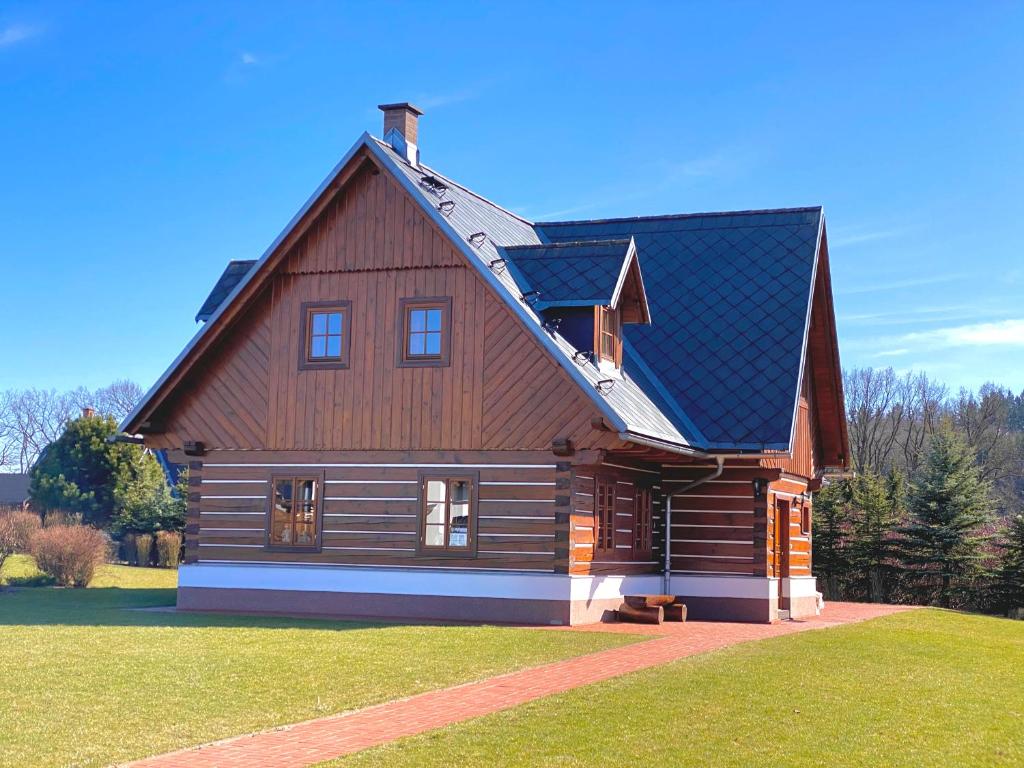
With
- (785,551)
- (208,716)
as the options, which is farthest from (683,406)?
(208,716)

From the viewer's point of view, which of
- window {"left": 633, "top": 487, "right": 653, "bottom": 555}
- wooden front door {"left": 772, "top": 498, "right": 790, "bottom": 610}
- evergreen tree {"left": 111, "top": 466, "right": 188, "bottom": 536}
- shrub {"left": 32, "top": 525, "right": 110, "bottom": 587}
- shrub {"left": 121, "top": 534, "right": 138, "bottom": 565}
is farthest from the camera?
shrub {"left": 121, "top": 534, "right": 138, "bottom": 565}

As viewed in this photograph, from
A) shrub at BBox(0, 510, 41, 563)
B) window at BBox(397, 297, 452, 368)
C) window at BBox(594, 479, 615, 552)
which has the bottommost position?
shrub at BBox(0, 510, 41, 563)

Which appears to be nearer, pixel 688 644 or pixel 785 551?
pixel 688 644

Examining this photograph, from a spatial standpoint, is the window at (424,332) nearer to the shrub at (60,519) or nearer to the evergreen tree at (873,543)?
the evergreen tree at (873,543)

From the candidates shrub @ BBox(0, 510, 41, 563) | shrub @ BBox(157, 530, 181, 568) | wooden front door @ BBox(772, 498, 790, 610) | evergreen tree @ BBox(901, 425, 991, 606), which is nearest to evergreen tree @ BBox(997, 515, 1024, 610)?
evergreen tree @ BBox(901, 425, 991, 606)

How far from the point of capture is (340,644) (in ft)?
52.0

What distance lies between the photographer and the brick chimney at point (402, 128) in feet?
78.8

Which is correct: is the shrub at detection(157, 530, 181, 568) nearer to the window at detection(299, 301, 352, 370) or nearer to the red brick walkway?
the window at detection(299, 301, 352, 370)

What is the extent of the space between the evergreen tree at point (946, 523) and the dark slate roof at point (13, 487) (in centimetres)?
5005

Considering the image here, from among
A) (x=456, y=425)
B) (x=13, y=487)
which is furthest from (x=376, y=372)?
(x=13, y=487)

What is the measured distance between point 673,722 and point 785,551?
15.1 m

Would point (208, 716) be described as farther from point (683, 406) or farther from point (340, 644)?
point (683, 406)

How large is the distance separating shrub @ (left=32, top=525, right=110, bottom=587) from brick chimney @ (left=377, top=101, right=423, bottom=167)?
12.1 meters

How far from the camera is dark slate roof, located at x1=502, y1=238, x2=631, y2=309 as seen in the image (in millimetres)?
20766
